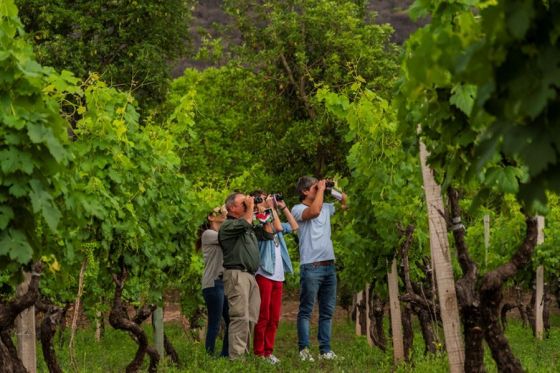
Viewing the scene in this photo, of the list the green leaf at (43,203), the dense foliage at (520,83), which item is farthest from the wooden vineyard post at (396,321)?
the dense foliage at (520,83)

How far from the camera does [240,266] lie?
39.9ft

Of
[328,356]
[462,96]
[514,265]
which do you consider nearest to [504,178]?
[462,96]

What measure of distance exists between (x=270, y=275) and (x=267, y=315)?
1.60ft

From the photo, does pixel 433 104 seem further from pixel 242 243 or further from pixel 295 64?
pixel 295 64

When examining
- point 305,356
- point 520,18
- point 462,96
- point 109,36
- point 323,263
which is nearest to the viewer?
point 520,18

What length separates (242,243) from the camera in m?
12.0

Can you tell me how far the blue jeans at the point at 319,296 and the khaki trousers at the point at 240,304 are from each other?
1.71 ft

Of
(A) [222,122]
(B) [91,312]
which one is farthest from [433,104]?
(A) [222,122]

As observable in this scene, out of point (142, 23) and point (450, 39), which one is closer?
point (450, 39)

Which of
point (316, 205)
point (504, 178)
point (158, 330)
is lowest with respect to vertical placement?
point (158, 330)

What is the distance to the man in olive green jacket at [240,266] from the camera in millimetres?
11969

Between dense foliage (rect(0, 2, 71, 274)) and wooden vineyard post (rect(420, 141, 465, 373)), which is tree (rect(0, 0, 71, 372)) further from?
wooden vineyard post (rect(420, 141, 465, 373))

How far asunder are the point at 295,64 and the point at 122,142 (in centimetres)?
1993

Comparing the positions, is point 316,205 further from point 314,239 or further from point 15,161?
point 15,161
